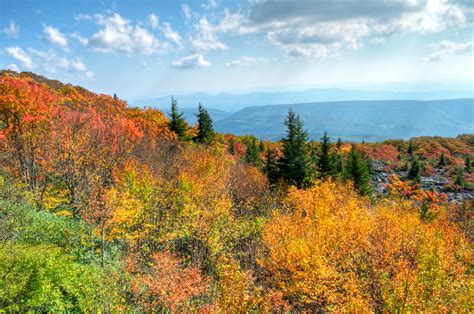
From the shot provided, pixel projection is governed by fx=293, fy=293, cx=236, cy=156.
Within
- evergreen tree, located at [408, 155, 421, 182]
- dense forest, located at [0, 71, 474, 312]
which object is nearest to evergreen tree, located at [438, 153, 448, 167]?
evergreen tree, located at [408, 155, 421, 182]

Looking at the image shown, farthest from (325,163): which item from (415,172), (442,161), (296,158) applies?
(442,161)

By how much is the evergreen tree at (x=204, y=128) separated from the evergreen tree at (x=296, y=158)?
20.3 m

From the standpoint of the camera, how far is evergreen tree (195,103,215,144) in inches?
2431

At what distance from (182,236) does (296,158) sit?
80.4ft

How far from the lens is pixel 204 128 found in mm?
62656

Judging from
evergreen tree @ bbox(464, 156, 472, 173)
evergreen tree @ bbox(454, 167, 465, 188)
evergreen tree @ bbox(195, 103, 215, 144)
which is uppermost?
evergreen tree @ bbox(195, 103, 215, 144)

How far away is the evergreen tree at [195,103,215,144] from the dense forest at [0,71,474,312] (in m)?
12.9

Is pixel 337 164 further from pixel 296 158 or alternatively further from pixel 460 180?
pixel 460 180

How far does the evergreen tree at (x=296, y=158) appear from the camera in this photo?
1831 inches

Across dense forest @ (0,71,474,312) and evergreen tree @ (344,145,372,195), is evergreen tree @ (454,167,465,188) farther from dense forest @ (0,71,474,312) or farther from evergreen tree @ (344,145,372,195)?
evergreen tree @ (344,145,372,195)

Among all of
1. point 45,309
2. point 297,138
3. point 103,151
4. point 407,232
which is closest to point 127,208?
point 45,309

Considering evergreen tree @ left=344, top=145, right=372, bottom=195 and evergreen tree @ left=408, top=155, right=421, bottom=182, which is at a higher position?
evergreen tree @ left=344, top=145, right=372, bottom=195

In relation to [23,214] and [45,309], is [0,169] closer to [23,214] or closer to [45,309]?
[23,214]

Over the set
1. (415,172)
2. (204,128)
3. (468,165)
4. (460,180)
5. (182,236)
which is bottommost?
(460,180)
